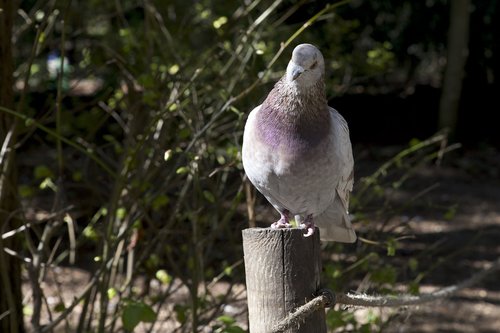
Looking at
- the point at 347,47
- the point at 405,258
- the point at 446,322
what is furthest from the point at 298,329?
the point at 347,47

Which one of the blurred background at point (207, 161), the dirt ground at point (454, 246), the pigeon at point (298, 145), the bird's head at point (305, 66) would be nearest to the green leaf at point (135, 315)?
the blurred background at point (207, 161)

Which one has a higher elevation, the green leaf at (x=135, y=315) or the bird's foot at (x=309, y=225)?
the bird's foot at (x=309, y=225)

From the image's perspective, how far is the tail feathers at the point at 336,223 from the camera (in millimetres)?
2619

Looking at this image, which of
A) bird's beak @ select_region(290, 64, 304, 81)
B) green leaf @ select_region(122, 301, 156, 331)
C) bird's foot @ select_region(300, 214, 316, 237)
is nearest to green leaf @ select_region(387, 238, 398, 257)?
bird's foot @ select_region(300, 214, 316, 237)

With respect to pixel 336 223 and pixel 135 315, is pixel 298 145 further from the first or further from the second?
pixel 135 315

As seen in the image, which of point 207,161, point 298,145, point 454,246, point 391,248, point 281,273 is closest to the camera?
point 281,273

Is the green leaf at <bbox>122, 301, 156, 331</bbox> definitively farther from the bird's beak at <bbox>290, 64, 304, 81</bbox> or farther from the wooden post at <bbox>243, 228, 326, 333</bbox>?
the bird's beak at <bbox>290, 64, 304, 81</bbox>

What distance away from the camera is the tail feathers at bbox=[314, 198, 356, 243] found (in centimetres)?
262

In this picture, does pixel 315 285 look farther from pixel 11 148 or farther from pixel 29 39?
pixel 29 39

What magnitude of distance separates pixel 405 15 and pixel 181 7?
15.1 ft

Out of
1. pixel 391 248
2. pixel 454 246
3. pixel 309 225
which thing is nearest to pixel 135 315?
pixel 309 225

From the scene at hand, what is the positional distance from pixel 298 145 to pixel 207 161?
1288 millimetres

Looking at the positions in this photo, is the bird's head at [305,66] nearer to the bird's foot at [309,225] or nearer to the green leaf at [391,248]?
the bird's foot at [309,225]

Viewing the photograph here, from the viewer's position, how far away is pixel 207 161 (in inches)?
139
